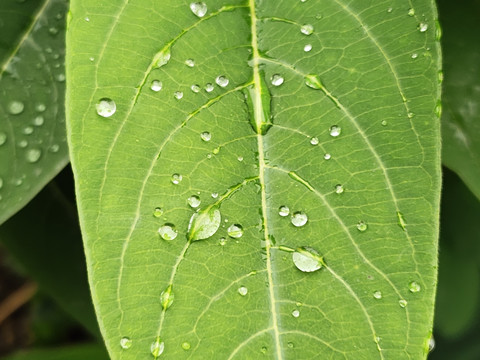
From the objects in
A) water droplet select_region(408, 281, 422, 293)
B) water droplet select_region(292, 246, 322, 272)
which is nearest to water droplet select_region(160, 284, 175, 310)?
water droplet select_region(292, 246, 322, 272)

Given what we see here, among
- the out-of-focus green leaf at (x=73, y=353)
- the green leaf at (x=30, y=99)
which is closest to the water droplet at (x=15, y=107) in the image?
the green leaf at (x=30, y=99)

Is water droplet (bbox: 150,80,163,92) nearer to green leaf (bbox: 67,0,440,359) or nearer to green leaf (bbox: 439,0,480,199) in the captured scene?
green leaf (bbox: 67,0,440,359)

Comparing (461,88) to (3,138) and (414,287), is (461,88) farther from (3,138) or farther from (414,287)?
(3,138)

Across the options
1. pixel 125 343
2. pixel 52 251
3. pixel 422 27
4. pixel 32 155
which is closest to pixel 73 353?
pixel 52 251

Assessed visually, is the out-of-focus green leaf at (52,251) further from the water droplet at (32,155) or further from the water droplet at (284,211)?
the water droplet at (284,211)

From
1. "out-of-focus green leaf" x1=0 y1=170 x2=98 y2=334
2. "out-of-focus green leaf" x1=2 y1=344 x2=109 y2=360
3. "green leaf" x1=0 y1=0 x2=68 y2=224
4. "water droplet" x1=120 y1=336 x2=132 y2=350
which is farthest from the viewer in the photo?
"out-of-focus green leaf" x1=2 y1=344 x2=109 y2=360

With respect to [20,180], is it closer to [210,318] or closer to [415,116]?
[210,318]
